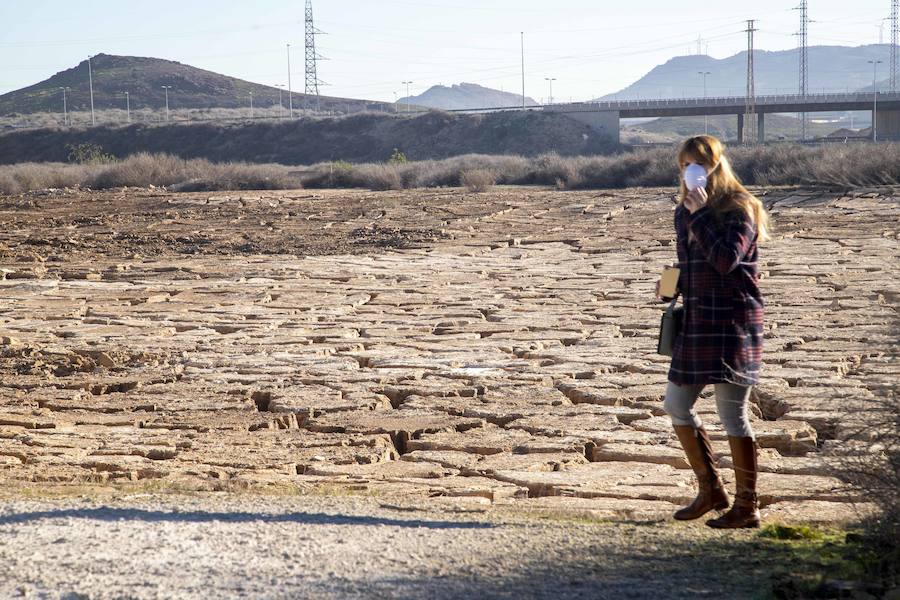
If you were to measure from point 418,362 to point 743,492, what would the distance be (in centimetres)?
493

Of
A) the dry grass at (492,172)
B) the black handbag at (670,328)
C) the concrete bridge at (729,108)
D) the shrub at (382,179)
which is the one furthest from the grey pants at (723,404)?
the concrete bridge at (729,108)

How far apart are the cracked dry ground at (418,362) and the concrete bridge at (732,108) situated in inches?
1971

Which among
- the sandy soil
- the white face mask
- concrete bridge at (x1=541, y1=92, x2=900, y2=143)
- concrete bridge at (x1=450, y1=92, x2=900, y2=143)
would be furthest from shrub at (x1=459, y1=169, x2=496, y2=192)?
concrete bridge at (x1=541, y1=92, x2=900, y2=143)

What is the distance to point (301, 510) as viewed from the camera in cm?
521

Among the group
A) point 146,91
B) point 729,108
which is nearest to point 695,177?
point 729,108

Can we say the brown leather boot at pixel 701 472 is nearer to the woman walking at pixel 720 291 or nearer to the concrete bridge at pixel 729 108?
the woman walking at pixel 720 291

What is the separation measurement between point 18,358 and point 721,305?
276 inches

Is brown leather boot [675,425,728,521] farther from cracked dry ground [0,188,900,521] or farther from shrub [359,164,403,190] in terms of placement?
shrub [359,164,403,190]

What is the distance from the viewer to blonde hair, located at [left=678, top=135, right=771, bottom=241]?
4.96m

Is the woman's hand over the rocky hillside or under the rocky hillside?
under

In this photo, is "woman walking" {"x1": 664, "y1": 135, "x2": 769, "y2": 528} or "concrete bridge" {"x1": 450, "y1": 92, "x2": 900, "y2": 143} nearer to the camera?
"woman walking" {"x1": 664, "y1": 135, "x2": 769, "y2": 528}

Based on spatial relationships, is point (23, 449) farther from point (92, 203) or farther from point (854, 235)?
point (92, 203)

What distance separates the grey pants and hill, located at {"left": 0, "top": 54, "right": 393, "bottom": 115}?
119m

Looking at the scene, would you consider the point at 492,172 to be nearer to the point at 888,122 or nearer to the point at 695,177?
the point at 695,177
